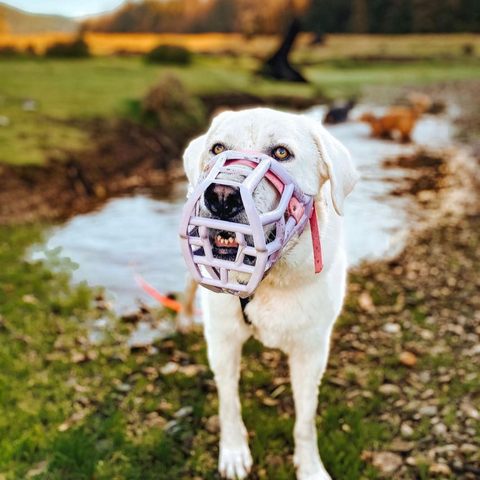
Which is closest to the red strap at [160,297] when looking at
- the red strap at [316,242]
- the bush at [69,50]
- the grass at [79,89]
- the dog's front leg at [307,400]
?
the dog's front leg at [307,400]

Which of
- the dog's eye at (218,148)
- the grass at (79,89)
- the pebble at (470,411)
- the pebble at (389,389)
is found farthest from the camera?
the grass at (79,89)

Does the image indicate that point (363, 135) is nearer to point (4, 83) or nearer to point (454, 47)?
point (4, 83)

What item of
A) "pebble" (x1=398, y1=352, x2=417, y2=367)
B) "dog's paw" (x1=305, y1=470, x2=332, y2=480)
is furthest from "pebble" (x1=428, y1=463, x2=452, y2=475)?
"pebble" (x1=398, y1=352, x2=417, y2=367)

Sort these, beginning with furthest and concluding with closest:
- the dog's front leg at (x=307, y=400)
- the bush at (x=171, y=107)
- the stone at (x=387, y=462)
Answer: the bush at (x=171, y=107)
the stone at (x=387, y=462)
the dog's front leg at (x=307, y=400)

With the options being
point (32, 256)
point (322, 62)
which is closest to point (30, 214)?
point (32, 256)

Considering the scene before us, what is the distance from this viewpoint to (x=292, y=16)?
141 feet

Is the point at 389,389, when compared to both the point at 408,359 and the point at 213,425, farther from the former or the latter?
the point at 213,425

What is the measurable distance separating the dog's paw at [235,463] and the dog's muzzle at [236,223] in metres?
1.47

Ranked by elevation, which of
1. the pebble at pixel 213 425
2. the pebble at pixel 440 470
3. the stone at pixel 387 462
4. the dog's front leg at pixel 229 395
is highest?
the dog's front leg at pixel 229 395

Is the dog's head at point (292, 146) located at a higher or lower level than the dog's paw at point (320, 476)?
higher

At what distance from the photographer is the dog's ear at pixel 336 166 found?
2.46 metres

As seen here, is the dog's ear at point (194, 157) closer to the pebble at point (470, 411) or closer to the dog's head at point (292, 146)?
the dog's head at point (292, 146)

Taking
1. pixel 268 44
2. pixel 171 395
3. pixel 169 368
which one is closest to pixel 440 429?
pixel 171 395

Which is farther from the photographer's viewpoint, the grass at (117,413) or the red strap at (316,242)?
the grass at (117,413)
